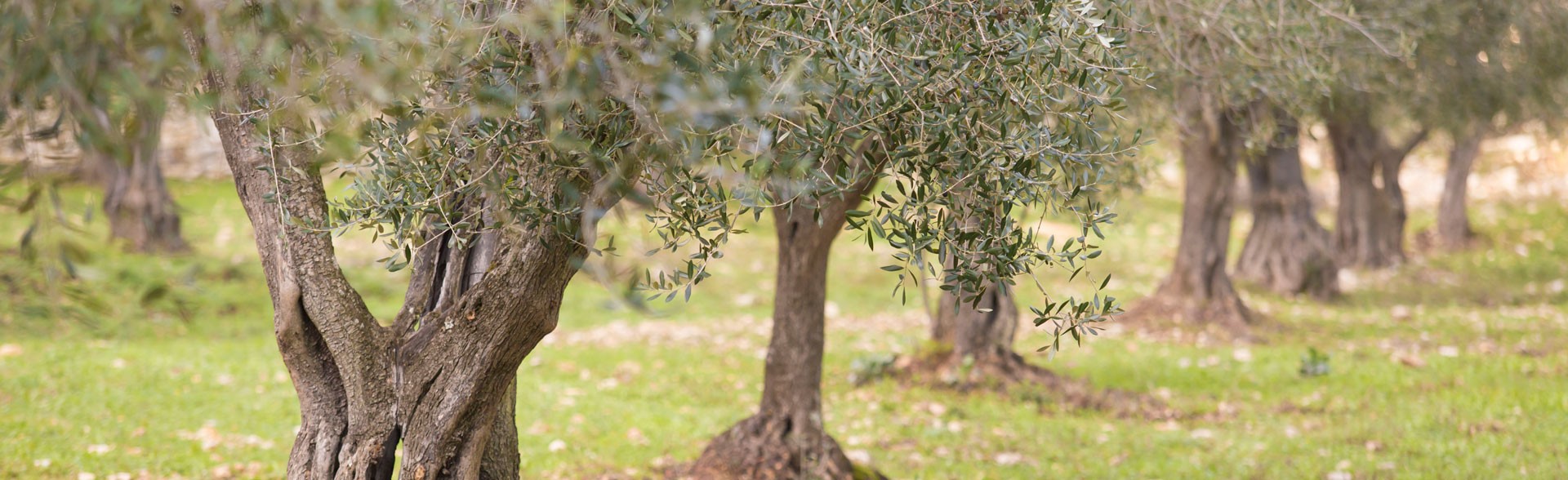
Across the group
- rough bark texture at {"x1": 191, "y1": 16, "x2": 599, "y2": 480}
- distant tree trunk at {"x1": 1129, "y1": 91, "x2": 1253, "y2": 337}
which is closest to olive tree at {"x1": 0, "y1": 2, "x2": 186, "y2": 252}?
rough bark texture at {"x1": 191, "y1": 16, "x2": 599, "y2": 480}

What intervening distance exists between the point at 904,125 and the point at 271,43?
2126 millimetres

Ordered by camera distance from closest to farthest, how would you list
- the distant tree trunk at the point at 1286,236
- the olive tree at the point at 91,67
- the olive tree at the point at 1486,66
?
the olive tree at the point at 91,67
the olive tree at the point at 1486,66
the distant tree trunk at the point at 1286,236

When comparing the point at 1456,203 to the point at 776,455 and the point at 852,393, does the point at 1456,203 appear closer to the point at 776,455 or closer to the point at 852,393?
the point at 852,393

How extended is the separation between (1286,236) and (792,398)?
15.4 metres

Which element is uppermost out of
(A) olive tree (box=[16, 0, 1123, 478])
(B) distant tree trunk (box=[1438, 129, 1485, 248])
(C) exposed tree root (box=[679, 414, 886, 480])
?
(B) distant tree trunk (box=[1438, 129, 1485, 248])

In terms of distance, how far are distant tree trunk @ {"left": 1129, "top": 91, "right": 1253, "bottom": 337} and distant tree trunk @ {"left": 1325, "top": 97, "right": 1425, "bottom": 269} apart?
23.6 ft

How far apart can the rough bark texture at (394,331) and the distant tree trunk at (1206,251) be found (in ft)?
43.1

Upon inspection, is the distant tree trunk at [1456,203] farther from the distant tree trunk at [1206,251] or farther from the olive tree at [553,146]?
the olive tree at [553,146]

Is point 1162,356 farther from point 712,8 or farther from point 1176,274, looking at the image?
point 712,8

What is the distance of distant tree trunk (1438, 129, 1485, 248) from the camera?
2691 cm

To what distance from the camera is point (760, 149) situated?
4000 mm

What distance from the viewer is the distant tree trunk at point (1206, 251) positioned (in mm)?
16562

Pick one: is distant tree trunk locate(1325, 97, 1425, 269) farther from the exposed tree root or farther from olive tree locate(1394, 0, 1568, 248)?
the exposed tree root

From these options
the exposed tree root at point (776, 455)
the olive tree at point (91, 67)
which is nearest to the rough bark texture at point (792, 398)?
the exposed tree root at point (776, 455)
